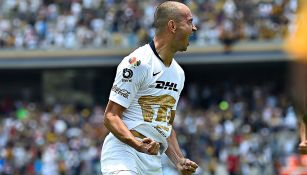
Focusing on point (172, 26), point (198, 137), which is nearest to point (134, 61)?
point (172, 26)

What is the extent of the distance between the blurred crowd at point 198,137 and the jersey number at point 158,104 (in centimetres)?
1470

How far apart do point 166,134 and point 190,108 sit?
19772 millimetres

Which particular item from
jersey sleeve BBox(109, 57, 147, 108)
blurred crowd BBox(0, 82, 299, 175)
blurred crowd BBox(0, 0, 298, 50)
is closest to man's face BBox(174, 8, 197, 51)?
jersey sleeve BBox(109, 57, 147, 108)

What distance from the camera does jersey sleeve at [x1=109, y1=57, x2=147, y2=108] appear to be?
253 inches

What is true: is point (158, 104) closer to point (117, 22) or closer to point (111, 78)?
point (117, 22)

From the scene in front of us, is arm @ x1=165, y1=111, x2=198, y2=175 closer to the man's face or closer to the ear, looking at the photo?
the man's face

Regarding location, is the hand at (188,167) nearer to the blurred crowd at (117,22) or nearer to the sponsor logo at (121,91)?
the sponsor logo at (121,91)

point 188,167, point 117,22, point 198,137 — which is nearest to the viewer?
point 188,167

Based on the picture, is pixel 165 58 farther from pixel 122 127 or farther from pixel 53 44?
pixel 53 44

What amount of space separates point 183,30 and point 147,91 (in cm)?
51

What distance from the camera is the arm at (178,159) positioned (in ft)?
21.6

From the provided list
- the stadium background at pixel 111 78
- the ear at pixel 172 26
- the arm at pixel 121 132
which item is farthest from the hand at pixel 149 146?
the stadium background at pixel 111 78

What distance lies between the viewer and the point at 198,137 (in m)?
24.2

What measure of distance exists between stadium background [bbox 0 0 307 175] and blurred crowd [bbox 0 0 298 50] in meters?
0.03
